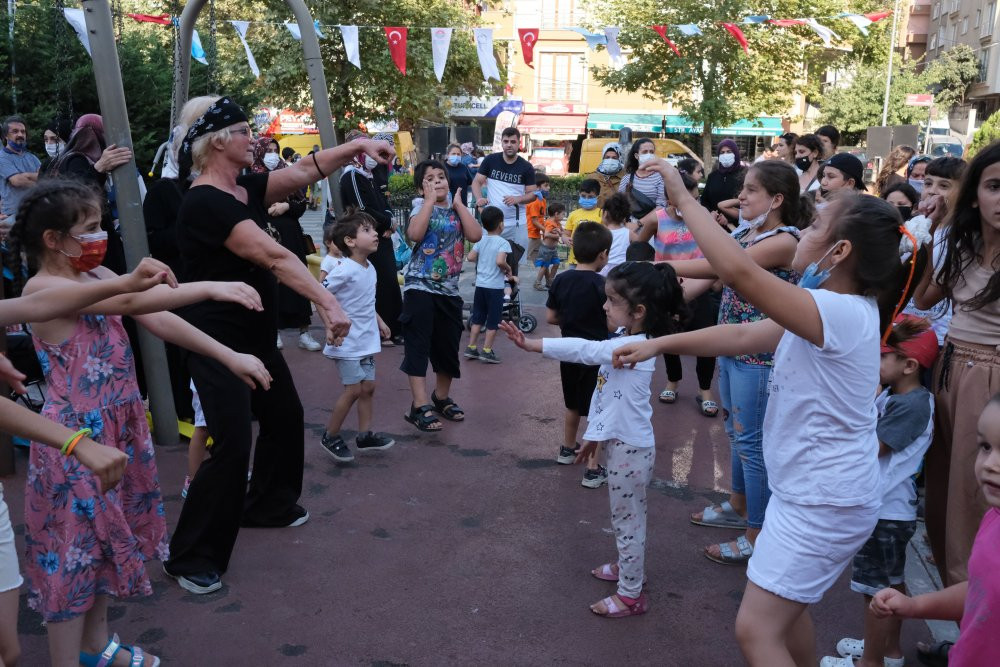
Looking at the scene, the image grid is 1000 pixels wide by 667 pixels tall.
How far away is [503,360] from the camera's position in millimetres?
8500

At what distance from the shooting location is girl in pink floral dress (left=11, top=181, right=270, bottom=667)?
301 cm

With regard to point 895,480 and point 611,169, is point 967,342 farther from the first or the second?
point 611,169

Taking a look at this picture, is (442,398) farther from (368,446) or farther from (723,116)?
(723,116)

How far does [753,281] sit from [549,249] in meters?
9.43

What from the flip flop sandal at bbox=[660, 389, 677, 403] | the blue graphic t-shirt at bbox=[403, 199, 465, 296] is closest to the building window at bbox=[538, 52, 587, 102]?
the flip flop sandal at bbox=[660, 389, 677, 403]

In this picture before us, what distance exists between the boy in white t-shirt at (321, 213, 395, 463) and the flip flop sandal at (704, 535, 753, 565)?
7.96ft

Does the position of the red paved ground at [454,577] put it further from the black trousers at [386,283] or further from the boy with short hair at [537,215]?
the boy with short hair at [537,215]

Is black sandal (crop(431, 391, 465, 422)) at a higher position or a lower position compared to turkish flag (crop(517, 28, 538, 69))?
lower

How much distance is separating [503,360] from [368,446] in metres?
2.82

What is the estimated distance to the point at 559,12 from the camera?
4034cm

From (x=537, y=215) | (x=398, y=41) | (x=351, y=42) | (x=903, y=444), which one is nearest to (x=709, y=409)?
(x=903, y=444)

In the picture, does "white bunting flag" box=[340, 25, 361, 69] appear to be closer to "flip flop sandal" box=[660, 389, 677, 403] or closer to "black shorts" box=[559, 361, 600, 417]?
"flip flop sandal" box=[660, 389, 677, 403]

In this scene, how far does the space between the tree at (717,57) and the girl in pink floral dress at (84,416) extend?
24.1m

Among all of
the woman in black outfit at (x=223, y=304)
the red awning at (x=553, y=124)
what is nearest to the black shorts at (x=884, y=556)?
the woman in black outfit at (x=223, y=304)
